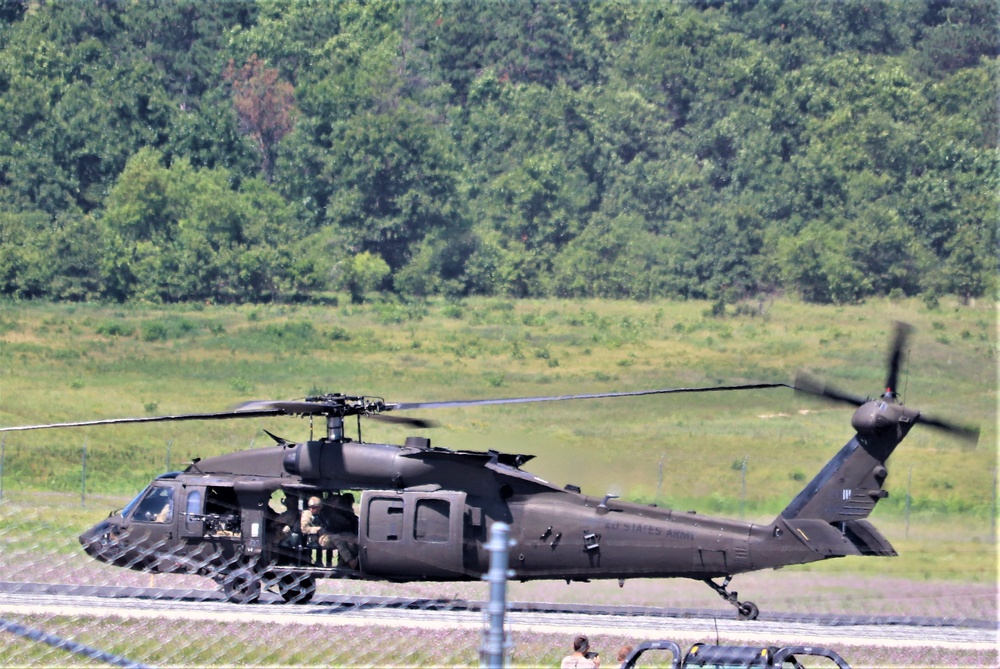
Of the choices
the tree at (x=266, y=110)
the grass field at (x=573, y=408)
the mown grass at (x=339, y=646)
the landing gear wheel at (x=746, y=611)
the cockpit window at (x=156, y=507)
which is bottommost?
the grass field at (x=573, y=408)

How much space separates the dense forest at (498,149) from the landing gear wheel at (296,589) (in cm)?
4488

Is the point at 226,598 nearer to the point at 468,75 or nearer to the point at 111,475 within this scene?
the point at 111,475

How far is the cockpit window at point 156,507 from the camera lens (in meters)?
20.1

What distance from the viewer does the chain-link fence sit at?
15711 millimetres

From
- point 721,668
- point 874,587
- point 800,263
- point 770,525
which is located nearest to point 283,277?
point 800,263

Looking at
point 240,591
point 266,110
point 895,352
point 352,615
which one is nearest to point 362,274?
point 266,110

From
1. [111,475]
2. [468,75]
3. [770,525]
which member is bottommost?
[111,475]

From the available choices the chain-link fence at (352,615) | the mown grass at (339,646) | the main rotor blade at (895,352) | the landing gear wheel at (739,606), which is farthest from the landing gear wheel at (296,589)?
the main rotor blade at (895,352)

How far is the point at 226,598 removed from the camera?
18688mm

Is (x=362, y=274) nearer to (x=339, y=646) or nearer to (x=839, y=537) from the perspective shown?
(x=839, y=537)

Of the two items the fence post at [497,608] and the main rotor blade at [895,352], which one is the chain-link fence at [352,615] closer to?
the main rotor blade at [895,352]

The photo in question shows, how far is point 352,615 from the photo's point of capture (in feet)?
60.9

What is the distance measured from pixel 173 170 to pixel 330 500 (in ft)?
184

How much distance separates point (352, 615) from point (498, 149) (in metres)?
64.3
